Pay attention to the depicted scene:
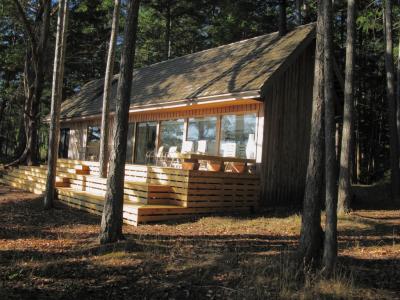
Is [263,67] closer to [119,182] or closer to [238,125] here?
[238,125]

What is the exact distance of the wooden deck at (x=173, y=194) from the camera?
9719 millimetres

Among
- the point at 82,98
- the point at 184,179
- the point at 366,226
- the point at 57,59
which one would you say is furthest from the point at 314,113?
the point at 82,98

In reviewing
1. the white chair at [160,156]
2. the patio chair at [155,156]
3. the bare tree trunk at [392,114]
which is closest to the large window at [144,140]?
the patio chair at [155,156]

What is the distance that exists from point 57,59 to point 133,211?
17.0ft

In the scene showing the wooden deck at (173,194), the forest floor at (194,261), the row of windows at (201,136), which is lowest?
the forest floor at (194,261)

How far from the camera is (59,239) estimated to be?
8.05 metres

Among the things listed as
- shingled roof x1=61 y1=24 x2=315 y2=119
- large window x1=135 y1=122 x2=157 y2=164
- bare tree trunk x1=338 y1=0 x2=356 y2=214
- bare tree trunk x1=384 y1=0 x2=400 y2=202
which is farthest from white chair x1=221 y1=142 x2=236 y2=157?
bare tree trunk x1=384 y1=0 x2=400 y2=202

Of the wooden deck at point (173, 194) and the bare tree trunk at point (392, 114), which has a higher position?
the bare tree trunk at point (392, 114)

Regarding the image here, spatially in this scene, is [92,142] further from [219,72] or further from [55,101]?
[55,101]

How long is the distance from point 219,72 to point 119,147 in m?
7.65

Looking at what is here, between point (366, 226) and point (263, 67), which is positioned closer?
point (366, 226)

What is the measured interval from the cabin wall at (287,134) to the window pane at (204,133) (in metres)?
2.09

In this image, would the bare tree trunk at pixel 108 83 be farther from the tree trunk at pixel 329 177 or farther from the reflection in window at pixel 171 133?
the tree trunk at pixel 329 177

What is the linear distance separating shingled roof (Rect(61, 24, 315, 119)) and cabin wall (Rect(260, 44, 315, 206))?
2.00 ft
